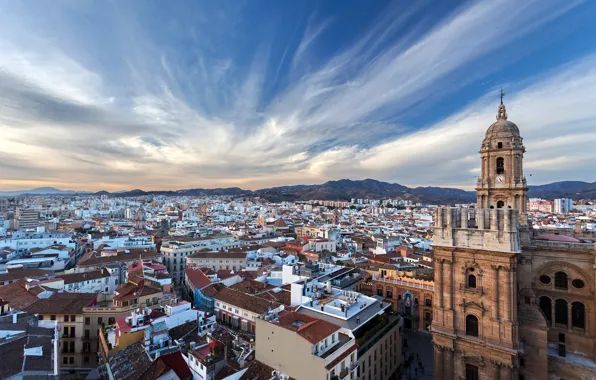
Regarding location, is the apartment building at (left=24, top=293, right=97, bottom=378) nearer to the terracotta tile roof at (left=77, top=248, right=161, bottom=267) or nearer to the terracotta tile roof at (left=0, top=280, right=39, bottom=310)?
Result: the terracotta tile roof at (left=0, top=280, right=39, bottom=310)

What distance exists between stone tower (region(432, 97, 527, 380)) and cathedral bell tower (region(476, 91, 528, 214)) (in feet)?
0.34

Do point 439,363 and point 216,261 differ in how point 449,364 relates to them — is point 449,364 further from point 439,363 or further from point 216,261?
point 216,261

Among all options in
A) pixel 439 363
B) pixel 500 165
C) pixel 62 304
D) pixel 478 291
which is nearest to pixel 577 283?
pixel 478 291

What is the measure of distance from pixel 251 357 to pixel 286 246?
1658 inches

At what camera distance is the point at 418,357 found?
28500 mm

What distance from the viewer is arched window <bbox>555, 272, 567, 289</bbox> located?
19594 millimetres

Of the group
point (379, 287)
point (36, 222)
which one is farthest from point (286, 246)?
point (36, 222)

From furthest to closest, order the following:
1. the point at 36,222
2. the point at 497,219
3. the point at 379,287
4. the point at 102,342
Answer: the point at 36,222, the point at 379,287, the point at 102,342, the point at 497,219

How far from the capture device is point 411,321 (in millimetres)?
34531

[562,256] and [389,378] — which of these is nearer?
[562,256]

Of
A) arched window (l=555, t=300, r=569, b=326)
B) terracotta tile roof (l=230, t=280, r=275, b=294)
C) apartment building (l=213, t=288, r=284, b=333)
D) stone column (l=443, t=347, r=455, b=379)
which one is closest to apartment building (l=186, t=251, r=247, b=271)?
terracotta tile roof (l=230, t=280, r=275, b=294)

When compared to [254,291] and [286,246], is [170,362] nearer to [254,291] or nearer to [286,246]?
[254,291]

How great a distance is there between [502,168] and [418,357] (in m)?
17.9

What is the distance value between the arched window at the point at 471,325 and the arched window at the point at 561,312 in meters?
5.59
